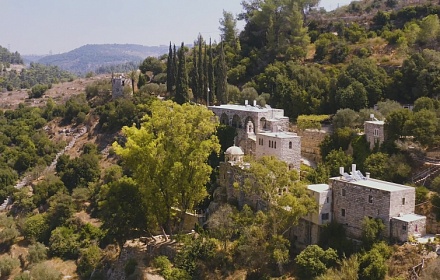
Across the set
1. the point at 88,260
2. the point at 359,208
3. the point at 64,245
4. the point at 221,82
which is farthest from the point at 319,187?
the point at 64,245

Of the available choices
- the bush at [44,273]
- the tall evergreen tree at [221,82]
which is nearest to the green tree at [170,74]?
the tall evergreen tree at [221,82]

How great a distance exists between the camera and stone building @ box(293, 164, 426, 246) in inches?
1059

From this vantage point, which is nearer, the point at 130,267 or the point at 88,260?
the point at 130,267

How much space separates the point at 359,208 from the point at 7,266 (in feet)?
103

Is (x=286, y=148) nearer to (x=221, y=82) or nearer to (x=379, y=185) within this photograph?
(x=379, y=185)

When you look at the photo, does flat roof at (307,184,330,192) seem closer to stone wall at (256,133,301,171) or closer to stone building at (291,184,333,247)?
stone building at (291,184,333,247)

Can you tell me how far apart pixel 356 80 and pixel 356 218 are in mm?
21117

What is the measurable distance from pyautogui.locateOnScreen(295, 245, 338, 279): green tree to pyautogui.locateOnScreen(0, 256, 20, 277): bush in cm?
2828

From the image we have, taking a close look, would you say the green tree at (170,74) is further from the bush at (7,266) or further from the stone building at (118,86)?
the bush at (7,266)

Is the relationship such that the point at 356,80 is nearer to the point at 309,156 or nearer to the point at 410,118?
the point at 309,156

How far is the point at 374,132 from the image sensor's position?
1437 inches

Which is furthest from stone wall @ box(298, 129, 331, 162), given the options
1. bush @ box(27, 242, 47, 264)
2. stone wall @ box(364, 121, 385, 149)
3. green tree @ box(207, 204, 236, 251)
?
bush @ box(27, 242, 47, 264)

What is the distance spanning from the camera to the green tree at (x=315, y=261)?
88.5ft

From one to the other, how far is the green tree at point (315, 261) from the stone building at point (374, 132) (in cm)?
1175
